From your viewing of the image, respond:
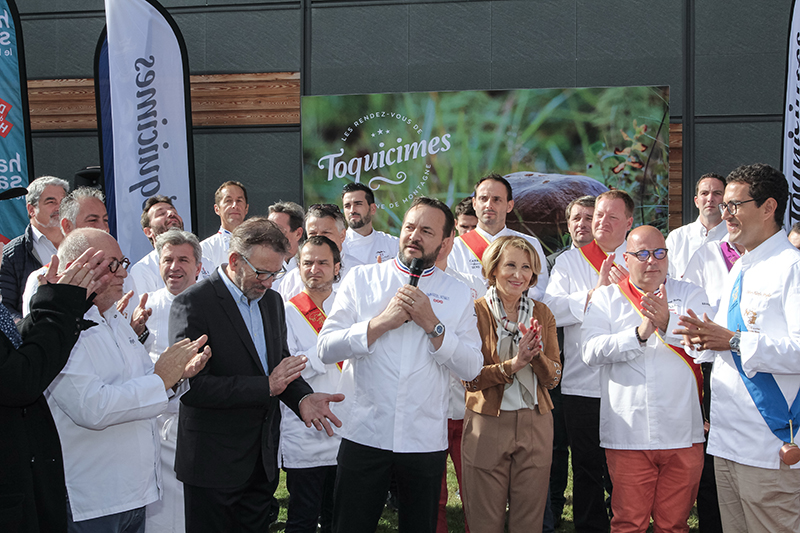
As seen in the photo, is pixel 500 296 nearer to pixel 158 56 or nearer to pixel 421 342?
pixel 421 342

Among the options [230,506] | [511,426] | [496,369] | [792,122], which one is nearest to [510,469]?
[511,426]

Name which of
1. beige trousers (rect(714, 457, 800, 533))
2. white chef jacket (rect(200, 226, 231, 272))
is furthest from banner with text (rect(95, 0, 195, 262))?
beige trousers (rect(714, 457, 800, 533))

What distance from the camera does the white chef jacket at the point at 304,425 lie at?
3.76 m

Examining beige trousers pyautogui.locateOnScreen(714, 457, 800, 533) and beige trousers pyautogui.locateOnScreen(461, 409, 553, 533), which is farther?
beige trousers pyautogui.locateOnScreen(461, 409, 553, 533)

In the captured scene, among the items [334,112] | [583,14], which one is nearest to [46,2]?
[334,112]

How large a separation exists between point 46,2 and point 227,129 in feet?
9.16

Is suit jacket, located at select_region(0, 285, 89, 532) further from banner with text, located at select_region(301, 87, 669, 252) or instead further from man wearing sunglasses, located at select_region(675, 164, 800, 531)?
banner with text, located at select_region(301, 87, 669, 252)

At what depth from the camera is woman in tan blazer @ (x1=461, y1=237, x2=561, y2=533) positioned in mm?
3289

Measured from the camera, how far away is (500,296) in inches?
139

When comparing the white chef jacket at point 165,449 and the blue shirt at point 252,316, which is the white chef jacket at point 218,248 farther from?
the blue shirt at point 252,316

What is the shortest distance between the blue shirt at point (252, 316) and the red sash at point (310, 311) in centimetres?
94

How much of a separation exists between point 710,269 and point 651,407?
136 centimetres

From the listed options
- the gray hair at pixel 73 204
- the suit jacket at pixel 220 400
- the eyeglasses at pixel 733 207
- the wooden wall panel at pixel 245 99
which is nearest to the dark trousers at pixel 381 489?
the suit jacket at pixel 220 400

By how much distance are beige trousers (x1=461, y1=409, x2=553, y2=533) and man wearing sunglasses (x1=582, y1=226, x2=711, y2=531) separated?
1.41 ft
